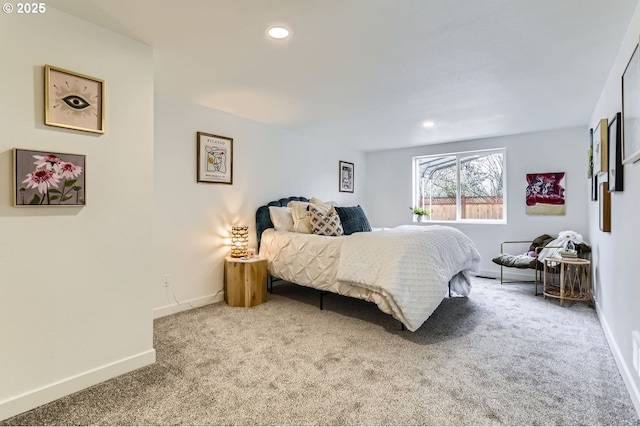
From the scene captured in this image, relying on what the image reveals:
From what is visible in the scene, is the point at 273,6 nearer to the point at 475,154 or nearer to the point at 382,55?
the point at 382,55

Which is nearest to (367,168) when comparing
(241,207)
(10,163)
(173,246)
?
(241,207)

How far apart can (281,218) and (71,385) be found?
2.54m

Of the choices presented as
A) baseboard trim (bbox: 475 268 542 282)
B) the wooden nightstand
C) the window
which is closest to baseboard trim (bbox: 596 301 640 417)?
baseboard trim (bbox: 475 268 542 282)

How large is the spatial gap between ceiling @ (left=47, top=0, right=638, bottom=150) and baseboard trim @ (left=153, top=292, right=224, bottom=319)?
82.1 inches

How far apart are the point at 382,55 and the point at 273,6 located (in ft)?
2.90

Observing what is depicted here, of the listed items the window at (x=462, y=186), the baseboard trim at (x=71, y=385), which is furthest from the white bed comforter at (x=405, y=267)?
the window at (x=462, y=186)

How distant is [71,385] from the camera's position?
191cm

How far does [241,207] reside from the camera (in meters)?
4.02

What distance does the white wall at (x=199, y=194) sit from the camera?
327 cm

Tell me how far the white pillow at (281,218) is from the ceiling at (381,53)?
1145 mm

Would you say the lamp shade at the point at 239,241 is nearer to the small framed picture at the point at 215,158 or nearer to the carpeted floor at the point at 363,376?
the small framed picture at the point at 215,158

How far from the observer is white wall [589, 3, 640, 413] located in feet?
5.92

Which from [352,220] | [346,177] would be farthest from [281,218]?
[346,177]

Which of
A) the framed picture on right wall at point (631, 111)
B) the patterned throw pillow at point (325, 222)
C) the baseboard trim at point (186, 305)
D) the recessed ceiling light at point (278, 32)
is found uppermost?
the recessed ceiling light at point (278, 32)
